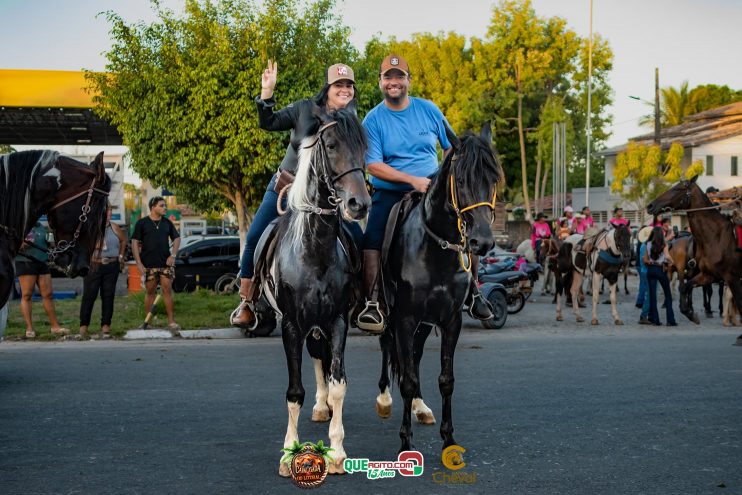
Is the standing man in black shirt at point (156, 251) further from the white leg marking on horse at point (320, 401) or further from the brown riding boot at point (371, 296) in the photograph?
the brown riding boot at point (371, 296)

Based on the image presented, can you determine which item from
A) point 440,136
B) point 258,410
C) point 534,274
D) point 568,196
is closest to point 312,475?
point 258,410

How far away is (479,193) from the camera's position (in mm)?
5695

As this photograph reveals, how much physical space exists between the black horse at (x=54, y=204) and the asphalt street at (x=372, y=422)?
141 cm

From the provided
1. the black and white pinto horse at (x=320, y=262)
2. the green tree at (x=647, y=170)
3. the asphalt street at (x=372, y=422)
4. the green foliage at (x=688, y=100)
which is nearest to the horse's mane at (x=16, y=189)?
the asphalt street at (x=372, y=422)

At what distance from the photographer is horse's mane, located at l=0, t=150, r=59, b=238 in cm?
630

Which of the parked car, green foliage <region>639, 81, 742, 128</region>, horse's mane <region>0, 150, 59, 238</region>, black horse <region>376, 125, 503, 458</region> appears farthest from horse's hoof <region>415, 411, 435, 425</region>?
green foliage <region>639, 81, 742, 128</region>

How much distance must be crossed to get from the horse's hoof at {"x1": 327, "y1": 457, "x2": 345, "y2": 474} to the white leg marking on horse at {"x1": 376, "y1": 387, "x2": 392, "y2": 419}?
167 centimetres

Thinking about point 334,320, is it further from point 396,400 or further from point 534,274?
point 534,274

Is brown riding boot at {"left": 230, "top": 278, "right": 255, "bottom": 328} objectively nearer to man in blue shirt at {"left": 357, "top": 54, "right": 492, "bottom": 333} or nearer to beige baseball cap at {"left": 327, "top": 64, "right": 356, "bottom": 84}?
man in blue shirt at {"left": 357, "top": 54, "right": 492, "bottom": 333}

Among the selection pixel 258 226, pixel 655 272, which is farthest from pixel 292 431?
pixel 655 272

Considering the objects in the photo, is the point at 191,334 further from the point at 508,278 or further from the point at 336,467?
the point at 336,467

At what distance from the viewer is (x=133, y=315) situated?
1752cm

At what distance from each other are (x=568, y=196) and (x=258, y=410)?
233 feet

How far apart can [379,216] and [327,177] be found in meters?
1.31
